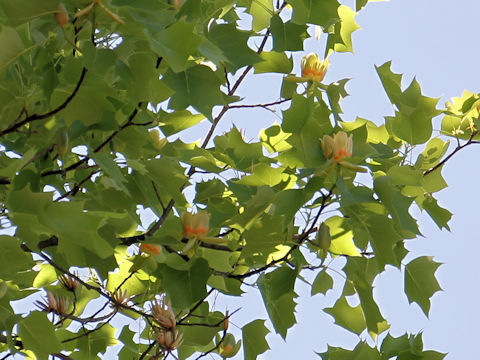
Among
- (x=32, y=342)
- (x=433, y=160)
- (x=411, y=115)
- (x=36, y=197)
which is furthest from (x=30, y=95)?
(x=433, y=160)

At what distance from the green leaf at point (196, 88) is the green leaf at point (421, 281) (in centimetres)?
82

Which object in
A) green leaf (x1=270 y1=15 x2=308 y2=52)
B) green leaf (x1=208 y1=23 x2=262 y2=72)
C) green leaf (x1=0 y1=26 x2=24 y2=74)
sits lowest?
green leaf (x1=0 y1=26 x2=24 y2=74)

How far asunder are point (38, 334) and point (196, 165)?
68 cm

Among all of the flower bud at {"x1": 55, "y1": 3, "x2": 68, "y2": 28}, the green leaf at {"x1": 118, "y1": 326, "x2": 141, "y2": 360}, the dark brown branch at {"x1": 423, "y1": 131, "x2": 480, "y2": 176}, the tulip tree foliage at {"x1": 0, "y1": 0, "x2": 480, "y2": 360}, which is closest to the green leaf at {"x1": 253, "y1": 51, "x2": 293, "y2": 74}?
the tulip tree foliage at {"x1": 0, "y1": 0, "x2": 480, "y2": 360}

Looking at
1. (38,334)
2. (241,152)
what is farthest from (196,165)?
(38,334)

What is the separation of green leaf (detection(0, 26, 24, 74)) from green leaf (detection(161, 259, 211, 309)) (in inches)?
30.8

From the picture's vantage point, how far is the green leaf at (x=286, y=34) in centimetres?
247

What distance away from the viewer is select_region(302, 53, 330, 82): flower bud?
8.05 ft

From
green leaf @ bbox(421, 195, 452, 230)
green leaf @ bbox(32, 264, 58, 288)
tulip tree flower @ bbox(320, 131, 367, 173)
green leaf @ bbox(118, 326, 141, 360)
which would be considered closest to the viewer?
tulip tree flower @ bbox(320, 131, 367, 173)

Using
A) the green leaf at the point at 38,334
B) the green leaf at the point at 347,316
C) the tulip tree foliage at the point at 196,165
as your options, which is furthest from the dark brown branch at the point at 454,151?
the green leaf at the point at 38,334

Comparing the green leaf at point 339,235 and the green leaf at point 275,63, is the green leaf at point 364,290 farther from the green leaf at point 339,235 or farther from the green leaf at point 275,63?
the green leaf at point 275,63

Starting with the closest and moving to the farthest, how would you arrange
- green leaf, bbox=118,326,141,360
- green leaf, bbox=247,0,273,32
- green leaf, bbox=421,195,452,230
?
green leaf, bbox=421,195,452,230, green leaf, bbox=247,0,273,32, green leaf, bbox=118,326,141,360

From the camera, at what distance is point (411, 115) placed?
2.28 metres

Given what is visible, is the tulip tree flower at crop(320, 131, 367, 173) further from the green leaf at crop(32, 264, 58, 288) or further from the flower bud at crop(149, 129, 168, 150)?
the green leaf at crop(32, 264, 58, 288)
